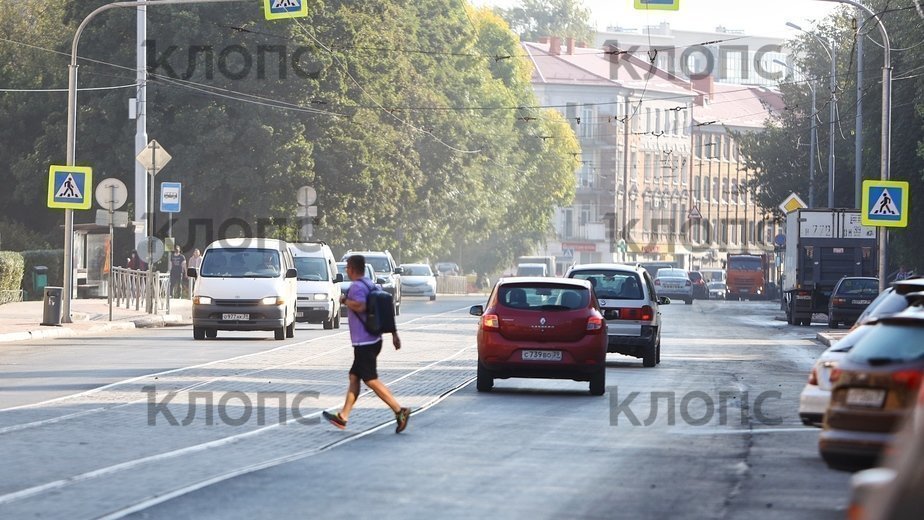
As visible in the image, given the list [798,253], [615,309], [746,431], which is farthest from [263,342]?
[798,253]

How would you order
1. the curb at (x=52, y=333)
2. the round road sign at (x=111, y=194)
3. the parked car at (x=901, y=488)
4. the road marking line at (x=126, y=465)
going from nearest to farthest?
the parked car at (x=901, y=488)
the road marking line at (x=126, y=465)
the curb at (x=52, y=333)
the round road sign at (x=111, y=194)

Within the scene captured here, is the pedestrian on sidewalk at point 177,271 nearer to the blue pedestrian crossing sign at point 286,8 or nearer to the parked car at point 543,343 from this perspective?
the blue pedestrian crossing sign at point 286,8

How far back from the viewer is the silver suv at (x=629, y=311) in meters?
26.9

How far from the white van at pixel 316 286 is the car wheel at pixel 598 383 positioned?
18.9 meters

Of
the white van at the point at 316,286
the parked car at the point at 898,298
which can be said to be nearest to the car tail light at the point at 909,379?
the parked car at the point at 898,298

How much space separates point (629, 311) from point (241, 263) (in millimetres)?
10323

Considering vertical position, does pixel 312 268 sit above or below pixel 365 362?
above

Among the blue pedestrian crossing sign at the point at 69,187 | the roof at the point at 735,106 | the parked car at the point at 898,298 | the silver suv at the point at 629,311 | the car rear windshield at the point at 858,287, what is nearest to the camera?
the parked car at the point at 898,298

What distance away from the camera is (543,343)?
68.1 ft

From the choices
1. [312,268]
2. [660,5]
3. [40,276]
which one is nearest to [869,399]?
[660,5]

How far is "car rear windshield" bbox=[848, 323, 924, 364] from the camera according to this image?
1138 cm

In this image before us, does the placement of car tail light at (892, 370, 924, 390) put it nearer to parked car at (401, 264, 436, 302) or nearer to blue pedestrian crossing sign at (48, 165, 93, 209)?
blue pedestrian crossing sign at (48, 165, 93, 209)

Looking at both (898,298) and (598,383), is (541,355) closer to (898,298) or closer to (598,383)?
(598,383)

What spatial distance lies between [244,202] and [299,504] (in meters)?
51.5
